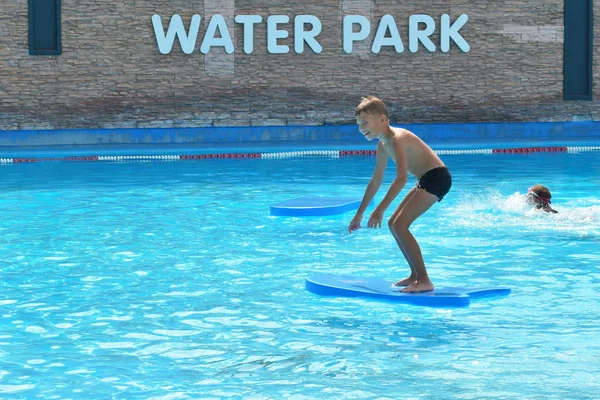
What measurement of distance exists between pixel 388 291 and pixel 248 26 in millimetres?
14559

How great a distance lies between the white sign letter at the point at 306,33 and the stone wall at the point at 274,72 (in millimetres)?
137

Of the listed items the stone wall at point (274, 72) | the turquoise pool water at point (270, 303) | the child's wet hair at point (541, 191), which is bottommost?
the turquoise pool water at point (270, 303)

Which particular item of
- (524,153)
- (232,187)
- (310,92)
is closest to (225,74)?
(310,92)

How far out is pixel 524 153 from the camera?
18141 mm

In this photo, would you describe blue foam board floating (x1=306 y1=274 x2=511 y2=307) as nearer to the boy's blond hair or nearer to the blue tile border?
the boy's blond hair

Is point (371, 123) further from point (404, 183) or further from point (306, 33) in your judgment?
point (306, 33)

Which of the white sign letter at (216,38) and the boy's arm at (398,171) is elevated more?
the white sign letter at (216,38)

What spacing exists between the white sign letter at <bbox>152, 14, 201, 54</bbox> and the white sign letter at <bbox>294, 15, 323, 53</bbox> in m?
1.94

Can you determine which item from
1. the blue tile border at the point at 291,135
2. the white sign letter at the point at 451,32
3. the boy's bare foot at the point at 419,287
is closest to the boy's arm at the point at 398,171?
the boy's bare foot at the point at 419,287

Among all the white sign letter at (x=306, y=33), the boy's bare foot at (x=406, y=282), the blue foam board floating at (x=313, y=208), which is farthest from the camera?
the white sign letter at (x=306, y=33)

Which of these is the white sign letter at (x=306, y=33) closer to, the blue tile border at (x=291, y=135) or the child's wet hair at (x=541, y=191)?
the blue tile border at (x=291, y=135)

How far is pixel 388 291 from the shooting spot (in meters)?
6.84

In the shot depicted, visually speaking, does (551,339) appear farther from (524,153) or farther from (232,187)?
(524,153)

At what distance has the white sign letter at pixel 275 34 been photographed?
818 inches
